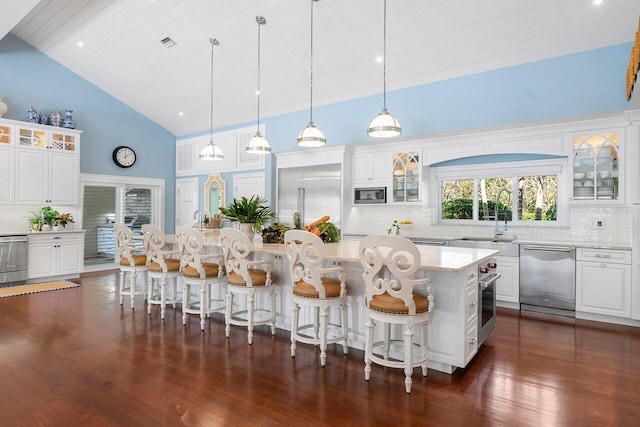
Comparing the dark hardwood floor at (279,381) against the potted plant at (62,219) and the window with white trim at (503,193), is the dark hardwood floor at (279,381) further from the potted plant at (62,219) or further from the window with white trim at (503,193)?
the potted plant at (62,219)

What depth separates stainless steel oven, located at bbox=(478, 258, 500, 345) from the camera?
333cm

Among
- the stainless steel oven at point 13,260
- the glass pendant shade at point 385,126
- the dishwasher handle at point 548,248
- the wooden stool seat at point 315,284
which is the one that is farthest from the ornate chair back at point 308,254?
the stainless steel oven at point 13,260

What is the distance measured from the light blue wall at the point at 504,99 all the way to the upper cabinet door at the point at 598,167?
405 millimetres

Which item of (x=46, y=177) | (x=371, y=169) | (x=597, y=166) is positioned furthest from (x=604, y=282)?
(x=46, y=177)

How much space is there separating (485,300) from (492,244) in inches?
74.9

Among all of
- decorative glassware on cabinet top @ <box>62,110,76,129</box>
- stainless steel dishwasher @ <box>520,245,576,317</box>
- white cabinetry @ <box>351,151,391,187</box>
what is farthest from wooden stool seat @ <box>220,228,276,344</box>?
decorative glassware on cabinet top @ <box>62,110,76,129</box>

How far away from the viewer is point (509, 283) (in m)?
5.09

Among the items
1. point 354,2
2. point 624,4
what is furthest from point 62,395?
point 624,4

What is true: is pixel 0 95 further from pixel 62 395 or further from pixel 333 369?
pixel 333 369

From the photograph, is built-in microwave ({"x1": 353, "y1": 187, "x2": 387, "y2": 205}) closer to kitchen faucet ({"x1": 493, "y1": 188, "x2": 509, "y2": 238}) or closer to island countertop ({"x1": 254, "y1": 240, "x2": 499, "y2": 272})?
kitchen faucet ({"x1": 493, "y1": 188, "x2": 509, "y2": 238})

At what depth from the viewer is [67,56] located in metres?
7.26

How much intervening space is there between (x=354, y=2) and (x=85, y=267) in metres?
7.34

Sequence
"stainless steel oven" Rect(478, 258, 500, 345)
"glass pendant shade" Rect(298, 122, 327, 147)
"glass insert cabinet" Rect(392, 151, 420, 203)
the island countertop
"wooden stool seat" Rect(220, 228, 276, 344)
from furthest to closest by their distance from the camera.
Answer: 1. "glass insert cabinet" Rect(392, 151, 420, 203)
2. "glass pendant shade" Rect(298, 122, 327, 147)
3. "wooden stool seat" Rect(220, 228, 276, 344)
4. "stainless steel oven" Rect(478, 258, 500, 345)
5. the island countertop

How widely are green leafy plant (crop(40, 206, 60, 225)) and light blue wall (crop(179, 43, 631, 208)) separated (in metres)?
5.28
